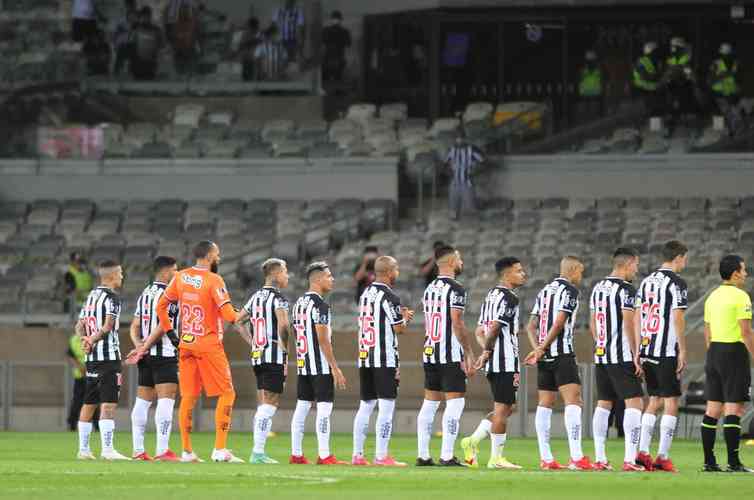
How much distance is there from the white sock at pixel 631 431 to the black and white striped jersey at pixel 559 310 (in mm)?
810

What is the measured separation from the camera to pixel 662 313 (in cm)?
1722

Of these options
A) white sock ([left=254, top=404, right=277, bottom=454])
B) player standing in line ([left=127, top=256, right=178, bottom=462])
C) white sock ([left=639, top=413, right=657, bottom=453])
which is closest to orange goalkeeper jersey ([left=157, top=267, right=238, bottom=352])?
player standing in line ([left=127, top=256, right=178, bottom=462])

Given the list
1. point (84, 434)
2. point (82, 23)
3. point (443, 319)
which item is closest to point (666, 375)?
point (443, 319)

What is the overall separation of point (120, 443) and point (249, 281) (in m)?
8.56

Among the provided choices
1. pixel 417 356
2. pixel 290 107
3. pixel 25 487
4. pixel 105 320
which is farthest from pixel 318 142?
pixel 25 487

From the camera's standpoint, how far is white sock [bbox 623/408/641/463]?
1709 cm

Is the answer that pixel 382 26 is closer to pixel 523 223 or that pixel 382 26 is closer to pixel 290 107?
pixel 290 107

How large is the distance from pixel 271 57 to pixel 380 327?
20.1m

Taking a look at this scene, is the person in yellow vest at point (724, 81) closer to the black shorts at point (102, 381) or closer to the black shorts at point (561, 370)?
the black shorts at point (561, 370)

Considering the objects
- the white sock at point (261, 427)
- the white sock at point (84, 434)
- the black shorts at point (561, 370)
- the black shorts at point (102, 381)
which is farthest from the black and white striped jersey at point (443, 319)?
the white sock at point (84, 434)

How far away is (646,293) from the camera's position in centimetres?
1738

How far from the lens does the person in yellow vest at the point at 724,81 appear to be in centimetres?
3412

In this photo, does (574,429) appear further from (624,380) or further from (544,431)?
(624,380)

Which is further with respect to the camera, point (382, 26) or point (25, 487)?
point (382, 26)
